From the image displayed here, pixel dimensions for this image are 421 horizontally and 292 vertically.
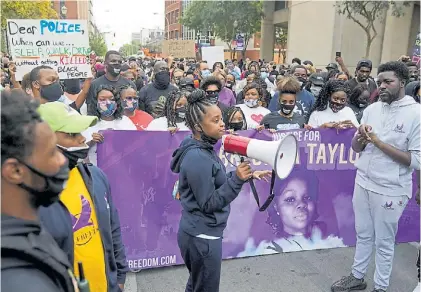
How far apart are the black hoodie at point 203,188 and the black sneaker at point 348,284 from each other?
5.21 ft

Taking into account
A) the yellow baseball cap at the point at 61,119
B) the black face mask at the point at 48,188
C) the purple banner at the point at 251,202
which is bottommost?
the purple banner at the point at 251,202

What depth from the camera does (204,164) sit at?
2455mm

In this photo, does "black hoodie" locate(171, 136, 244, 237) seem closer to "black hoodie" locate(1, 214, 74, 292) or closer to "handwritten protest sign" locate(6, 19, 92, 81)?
"black hoodie" locate(1, 214, 74, 292)

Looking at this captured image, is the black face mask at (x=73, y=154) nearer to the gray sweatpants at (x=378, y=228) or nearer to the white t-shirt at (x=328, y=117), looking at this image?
the gray sweatpants at (x=378, y=228)

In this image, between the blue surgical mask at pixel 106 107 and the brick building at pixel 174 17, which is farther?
the brick building at pixel 174 17

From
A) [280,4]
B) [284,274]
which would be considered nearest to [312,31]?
[280,4]

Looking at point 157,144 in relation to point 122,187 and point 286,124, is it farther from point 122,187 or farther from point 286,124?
point 286,124

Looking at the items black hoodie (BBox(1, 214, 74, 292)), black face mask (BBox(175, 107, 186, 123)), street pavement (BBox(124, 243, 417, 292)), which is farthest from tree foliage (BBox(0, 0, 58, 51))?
black hoodie (BBox(1, 214, 74, 292))

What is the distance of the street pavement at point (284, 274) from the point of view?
3.68m

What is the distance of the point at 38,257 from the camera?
3.48ft

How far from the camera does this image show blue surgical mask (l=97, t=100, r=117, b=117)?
399 centimetres

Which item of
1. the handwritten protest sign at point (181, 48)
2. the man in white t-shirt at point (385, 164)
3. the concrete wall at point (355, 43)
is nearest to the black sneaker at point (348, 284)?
the man in white t-shirt at point (385, 164)

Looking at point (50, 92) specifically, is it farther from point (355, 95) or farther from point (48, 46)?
point (355, 95)

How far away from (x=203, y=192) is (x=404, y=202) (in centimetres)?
189
